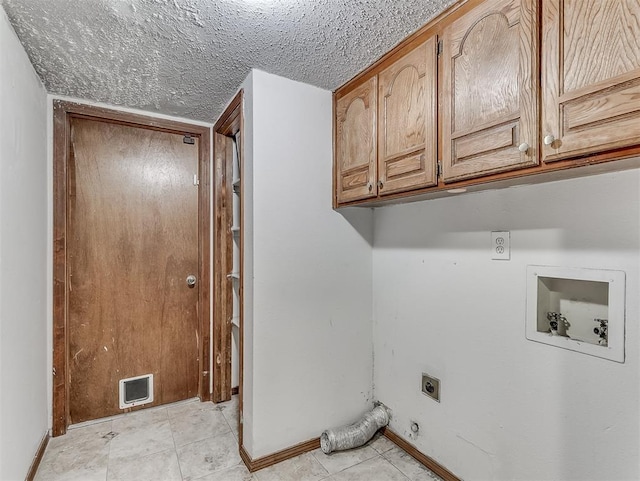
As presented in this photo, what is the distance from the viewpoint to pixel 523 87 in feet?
3.46

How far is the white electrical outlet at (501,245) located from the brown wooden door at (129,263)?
6.44 feet

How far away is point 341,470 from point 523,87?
1.87 meters

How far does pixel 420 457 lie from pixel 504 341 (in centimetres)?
84

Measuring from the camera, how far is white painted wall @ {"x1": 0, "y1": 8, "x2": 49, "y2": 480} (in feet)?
4.33

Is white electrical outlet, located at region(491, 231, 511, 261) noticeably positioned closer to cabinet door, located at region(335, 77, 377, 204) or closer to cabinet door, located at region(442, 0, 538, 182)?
cabinet door, located at region(442, 0, 538, 182)

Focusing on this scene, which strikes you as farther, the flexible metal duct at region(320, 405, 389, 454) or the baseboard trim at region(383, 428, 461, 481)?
the flexible metal duct at region(320, 405, 389, 454)

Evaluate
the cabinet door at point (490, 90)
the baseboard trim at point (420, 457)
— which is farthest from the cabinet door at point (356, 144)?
the baseboard trim at point (420, 457)

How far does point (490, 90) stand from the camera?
3.79 ft

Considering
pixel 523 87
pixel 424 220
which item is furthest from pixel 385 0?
Result: pixel 424 220

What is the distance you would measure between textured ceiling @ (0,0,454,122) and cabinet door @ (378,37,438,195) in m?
0.13

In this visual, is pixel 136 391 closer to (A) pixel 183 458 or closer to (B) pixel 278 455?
(A) pixel 183 458

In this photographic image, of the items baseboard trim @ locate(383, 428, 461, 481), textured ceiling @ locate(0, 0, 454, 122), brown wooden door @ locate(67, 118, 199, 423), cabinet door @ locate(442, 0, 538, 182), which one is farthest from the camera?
brown wooden door @ locate(67, 118, 199, 423)

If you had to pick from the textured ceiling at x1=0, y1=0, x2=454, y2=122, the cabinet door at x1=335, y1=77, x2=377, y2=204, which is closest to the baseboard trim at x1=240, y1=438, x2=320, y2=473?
the cabinet door at x1=335, y1=77, x2=377, y2=204

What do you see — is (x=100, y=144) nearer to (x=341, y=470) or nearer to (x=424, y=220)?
(x=424, y=220)
